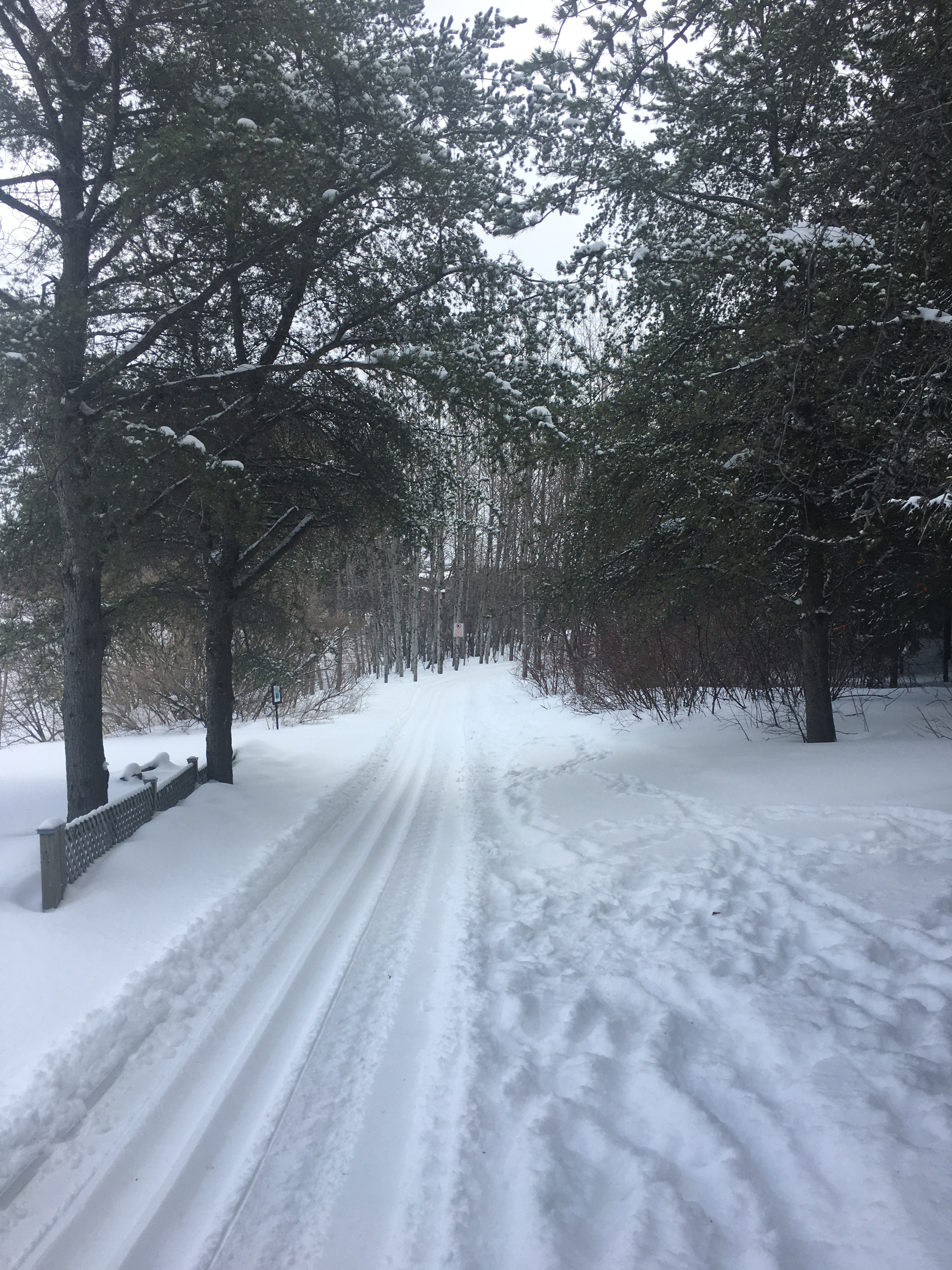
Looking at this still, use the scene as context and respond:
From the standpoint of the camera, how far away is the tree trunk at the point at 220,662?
962cm

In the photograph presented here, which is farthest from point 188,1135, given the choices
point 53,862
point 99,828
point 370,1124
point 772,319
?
point 772,319

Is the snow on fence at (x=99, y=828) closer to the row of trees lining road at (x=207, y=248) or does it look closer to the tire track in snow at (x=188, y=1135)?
the row of trees lining road at (x=207, y=248)

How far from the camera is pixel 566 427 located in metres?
8.25

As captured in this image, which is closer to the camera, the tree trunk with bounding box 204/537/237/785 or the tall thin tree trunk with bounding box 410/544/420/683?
the tree trunk with bounding box 204/537/237/785

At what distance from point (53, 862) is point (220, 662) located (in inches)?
198

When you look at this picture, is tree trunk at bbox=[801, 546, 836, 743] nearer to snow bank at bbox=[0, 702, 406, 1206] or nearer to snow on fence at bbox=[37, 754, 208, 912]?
snow bank at bbox=[0, 702, 406, 1206]

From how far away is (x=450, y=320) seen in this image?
8.02 m

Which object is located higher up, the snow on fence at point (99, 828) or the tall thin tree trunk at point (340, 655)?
the tall thin tree trunk at point (340, 655)

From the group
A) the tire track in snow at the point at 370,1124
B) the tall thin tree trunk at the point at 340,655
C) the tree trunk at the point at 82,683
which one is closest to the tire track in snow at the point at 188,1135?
the tire track in snow at the point at 370,1124

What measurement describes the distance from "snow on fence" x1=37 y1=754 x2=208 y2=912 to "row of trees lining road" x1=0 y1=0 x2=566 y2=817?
0.55 metres

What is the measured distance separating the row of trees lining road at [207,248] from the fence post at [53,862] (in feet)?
6.81

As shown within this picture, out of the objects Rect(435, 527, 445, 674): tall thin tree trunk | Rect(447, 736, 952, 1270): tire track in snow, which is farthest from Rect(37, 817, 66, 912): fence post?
Rect(435, 527, 445, 674): tall thin tree trunk

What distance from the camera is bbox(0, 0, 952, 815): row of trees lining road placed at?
5.80m

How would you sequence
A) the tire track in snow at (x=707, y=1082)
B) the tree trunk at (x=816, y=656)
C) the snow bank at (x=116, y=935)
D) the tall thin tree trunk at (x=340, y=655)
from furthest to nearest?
the tall thin tree trunk at (x=340, y=655) → the tree trunk at (x=816, y=656) → the snow bank at (x=116, y=935) → the tire track in snow at (x=707, y=1082)
